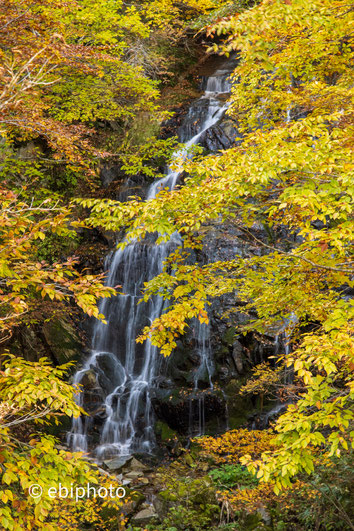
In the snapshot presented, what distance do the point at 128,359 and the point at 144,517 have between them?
618cm

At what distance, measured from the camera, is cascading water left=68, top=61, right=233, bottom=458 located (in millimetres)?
11898

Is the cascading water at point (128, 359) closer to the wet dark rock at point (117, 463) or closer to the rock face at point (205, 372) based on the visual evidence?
the rock face at point (205, 372)

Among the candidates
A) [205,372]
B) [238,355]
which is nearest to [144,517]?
[205,372]

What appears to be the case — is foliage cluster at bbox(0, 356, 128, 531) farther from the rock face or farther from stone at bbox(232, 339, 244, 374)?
stone at bbox(232, 339, 244, 374)

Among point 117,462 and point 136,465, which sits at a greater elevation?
point 117,462

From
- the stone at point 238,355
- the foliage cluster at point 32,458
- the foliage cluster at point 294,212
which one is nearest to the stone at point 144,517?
the foliage cluster at point 294,212

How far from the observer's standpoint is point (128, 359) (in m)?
13.6

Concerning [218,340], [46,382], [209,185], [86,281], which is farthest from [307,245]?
[218,340]

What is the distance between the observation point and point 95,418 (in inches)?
475

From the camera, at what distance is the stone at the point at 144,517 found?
757 centimetres

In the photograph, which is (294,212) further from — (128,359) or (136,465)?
(128,359)

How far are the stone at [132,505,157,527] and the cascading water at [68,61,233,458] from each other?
360cm

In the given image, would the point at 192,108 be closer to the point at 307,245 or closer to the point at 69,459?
the point at 307,245

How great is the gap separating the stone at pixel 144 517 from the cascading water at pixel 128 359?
142 inches
